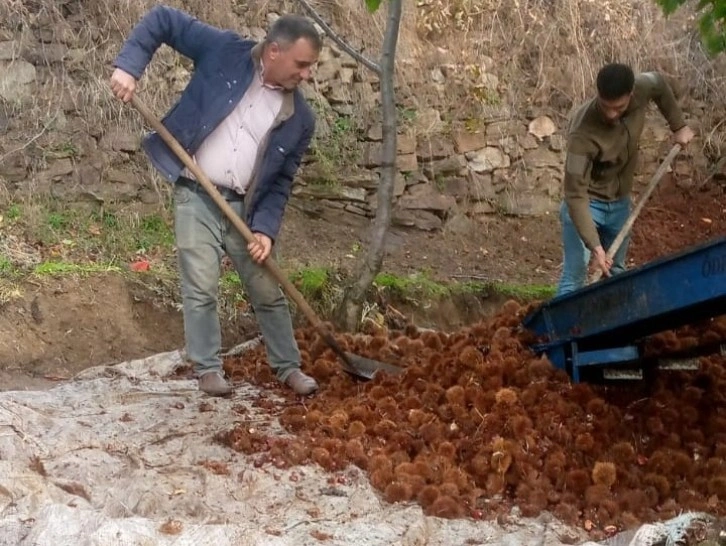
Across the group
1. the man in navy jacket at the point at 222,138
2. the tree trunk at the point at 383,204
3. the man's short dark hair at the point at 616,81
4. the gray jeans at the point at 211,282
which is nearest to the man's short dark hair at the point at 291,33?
the man in navy jacket at the point at 222,138

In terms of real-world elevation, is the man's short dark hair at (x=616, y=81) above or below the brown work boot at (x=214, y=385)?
above

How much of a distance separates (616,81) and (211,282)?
2.17 meters

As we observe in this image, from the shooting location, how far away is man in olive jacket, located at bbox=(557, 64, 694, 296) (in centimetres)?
454

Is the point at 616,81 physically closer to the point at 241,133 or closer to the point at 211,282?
the point at 241,133

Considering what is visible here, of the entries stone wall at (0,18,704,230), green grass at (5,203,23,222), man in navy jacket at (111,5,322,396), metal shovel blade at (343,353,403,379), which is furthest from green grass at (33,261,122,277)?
metal shovel blade at (343,353,403,379)

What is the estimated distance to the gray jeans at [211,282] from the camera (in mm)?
4250

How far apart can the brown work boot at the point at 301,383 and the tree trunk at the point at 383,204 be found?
1.17 m

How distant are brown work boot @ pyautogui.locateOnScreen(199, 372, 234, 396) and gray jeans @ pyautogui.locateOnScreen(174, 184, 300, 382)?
36 millimetres

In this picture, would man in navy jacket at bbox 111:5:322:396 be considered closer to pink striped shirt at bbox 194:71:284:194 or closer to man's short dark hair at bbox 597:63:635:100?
pink striped shirt at bbox 194:71:284:194

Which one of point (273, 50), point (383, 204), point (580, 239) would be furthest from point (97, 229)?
point (580, 239)

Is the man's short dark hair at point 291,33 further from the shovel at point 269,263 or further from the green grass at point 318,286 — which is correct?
the green grass at point 318,286

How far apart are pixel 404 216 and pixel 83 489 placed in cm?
451

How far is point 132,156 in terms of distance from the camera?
21.9ft

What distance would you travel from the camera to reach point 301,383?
4.46 metres
